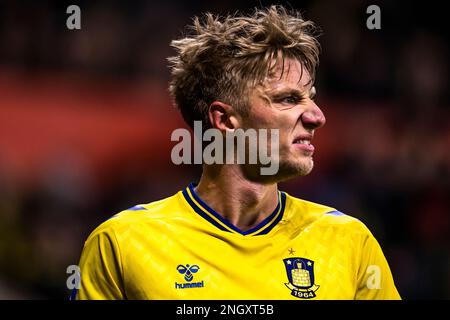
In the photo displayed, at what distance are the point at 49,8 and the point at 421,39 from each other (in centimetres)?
375

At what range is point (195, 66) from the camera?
11.5ft

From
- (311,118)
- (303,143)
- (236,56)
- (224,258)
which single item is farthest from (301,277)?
(236,56)

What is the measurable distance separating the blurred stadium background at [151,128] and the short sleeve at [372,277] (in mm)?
3281

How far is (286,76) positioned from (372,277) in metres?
0.93

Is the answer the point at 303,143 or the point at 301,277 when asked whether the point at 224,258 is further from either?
the point at 303,143

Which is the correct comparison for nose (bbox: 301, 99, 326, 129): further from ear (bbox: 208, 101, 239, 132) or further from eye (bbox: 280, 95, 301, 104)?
ear (bbox: 208, 101, 239, 132)

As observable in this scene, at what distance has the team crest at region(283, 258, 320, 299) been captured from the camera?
10.4 feet

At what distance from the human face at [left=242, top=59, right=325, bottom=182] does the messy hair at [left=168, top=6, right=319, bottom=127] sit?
Answer: 0.04 metres

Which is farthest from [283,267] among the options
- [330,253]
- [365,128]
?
[365,128]

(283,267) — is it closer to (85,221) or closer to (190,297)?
(190,297)

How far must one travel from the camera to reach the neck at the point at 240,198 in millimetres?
3346

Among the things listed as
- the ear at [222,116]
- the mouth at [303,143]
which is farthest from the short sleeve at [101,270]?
the mouth at [303,143]

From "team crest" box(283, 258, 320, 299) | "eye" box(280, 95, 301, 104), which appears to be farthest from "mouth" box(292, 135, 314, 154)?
"team crest" box(283, 258, 320, 299)

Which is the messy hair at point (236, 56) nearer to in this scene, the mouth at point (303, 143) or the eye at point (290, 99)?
the eye at point (290, 99)
